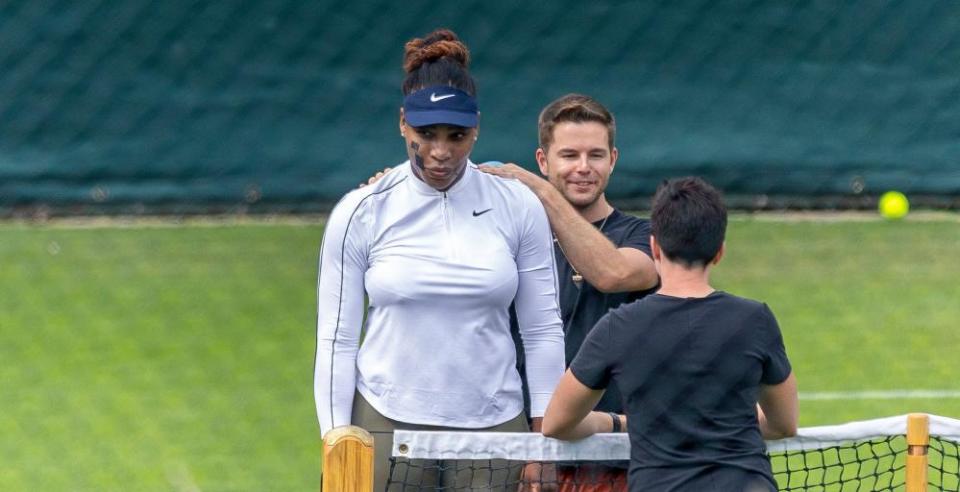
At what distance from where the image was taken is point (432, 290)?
3.22 metres

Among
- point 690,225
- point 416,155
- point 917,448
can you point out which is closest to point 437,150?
point 416,155

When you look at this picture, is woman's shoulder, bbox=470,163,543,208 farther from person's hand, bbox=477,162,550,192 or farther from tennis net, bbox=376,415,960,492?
tennis net, bbox=376,415,960,492

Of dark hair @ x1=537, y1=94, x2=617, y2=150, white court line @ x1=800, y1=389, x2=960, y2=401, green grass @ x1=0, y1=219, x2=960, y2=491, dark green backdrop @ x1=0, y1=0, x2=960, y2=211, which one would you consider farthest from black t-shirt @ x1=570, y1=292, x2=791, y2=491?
white court line @ x1=800, y1=389, x2=960, y2=401

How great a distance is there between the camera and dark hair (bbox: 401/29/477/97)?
3.28 m

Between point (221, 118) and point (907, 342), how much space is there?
16.6 feet

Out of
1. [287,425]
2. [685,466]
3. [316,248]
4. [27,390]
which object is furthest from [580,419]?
[316,248]

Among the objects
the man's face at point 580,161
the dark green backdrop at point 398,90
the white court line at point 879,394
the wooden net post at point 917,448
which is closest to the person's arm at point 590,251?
the man's face at point 580,161

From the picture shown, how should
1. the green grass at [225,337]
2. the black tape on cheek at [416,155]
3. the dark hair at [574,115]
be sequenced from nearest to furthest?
the black tape on cheek at [416,155] → the dark hair at [574,115] → the green grass at [225,337]

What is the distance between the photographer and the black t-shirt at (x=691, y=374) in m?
2.86

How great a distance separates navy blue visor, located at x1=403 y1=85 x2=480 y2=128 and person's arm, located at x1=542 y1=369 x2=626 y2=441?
61cm

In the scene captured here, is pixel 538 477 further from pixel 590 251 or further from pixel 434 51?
pixel 434 51

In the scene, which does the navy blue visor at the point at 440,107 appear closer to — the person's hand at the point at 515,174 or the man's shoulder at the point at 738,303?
the person's hand at the point at 515,174

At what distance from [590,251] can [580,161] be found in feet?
1.14

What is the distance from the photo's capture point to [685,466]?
2.88 m
